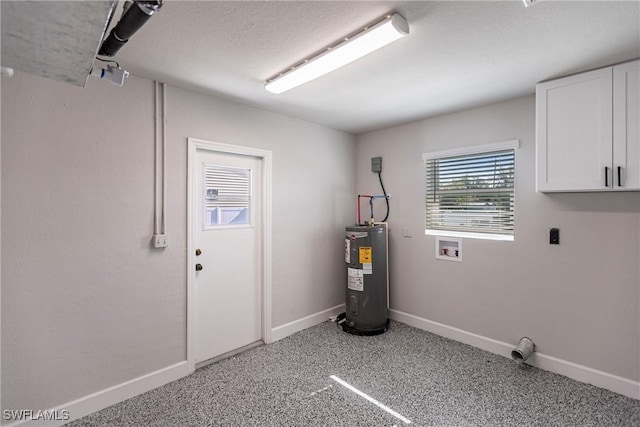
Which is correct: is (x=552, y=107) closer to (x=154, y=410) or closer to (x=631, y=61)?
(x=631, y=61)

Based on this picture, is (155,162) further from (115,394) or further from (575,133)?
(575,133)

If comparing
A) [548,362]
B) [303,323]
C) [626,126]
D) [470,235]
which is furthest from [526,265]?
[303,323]

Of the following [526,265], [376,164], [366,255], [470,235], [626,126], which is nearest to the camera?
[626,126]

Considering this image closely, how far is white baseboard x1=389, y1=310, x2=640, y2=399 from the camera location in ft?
7.42

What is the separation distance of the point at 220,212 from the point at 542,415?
2998 mm

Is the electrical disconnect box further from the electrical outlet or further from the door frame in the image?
the electrical outlet

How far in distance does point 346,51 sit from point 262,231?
1.98 meters

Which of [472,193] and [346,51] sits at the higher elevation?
[346,51]

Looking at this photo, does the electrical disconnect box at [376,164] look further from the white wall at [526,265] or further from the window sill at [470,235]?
the window sill at [470,235]

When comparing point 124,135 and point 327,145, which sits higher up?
point 327,145

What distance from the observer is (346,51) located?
179 centimetres

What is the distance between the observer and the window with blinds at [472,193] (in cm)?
294

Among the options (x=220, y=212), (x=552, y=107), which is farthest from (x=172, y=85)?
(x=552, y=107)

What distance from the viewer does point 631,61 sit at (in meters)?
2.01
